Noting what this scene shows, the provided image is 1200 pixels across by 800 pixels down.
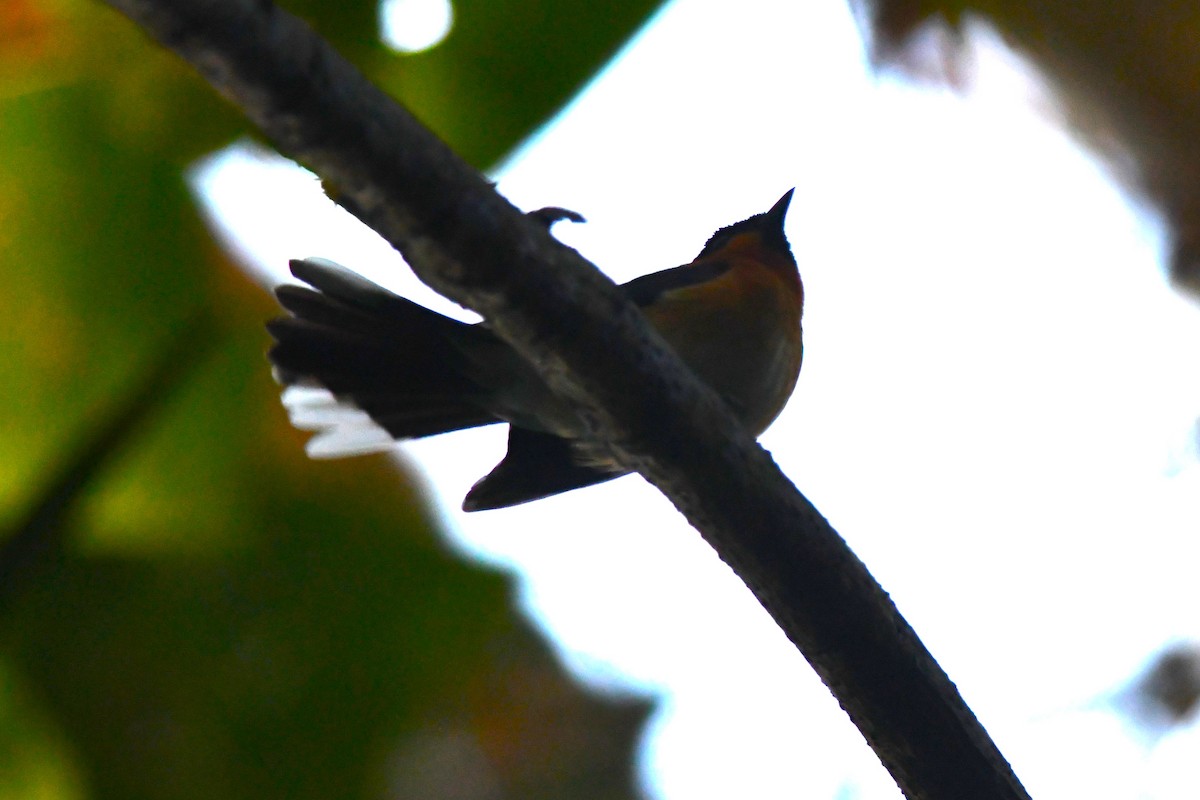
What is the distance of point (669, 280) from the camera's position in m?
3.17

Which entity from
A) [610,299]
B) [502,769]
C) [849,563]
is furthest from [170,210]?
[502,769]

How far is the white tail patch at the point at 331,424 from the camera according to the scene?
2.86m

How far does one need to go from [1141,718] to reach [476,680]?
299 cm

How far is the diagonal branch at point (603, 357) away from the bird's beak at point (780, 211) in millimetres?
2552

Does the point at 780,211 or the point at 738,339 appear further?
the point at 780,211

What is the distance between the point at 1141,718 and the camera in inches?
198

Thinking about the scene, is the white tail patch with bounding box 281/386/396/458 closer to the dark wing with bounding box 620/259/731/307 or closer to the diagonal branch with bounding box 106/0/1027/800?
the dark wing with bounding box 620/259/731/307

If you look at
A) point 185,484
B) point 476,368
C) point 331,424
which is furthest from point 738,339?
point 185,484

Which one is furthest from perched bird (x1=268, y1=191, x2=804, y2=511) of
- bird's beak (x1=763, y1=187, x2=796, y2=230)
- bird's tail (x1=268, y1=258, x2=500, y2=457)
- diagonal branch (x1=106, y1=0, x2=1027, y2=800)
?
diagonal branch (x1=106, y1=0, x2=1027, y2=800)

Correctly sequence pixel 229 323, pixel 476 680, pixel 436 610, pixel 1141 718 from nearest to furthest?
pixel 229 323, pixel 436 610, pixel 476 680, pixel 1141 718

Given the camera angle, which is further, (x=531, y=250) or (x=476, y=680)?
(x=476, y=680)

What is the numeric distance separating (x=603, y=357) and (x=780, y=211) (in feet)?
9.11

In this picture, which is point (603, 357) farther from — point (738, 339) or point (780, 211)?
point (780, 211)

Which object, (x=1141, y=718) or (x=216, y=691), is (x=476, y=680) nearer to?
(x=216, y=691)
